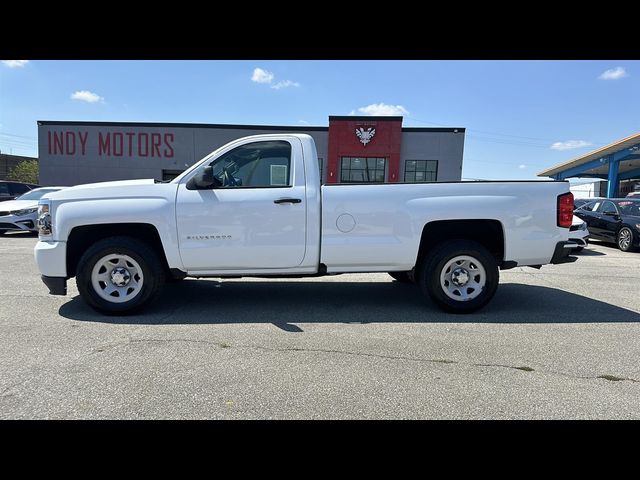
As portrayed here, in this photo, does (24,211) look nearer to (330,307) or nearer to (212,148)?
(330,307)

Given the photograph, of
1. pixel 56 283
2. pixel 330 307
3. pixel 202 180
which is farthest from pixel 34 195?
pixel 330 307

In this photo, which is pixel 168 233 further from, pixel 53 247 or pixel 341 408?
pixel 341 408

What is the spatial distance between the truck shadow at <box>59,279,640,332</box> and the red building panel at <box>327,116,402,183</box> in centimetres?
1829

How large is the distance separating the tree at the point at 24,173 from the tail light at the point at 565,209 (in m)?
62.5

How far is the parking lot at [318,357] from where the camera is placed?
2617 millimetres

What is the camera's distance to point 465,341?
12.5 ft

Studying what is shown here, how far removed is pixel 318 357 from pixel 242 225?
1835 mm

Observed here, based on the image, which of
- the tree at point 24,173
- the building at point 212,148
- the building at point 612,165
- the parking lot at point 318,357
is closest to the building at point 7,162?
the tree at point 24,173

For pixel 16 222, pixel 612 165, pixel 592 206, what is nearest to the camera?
pixel 16 222

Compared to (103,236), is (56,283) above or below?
below

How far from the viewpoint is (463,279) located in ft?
15.3

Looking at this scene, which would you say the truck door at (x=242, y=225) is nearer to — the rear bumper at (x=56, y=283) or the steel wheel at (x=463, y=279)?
the rear bumper at (x=56, y=283)

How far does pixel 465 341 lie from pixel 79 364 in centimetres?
357
